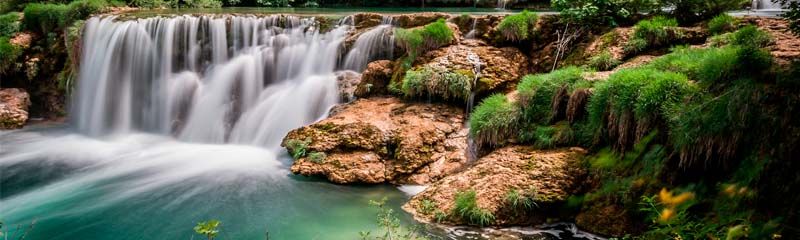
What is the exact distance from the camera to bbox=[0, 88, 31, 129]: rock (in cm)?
1131

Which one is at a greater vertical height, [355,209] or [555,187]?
[555,187]

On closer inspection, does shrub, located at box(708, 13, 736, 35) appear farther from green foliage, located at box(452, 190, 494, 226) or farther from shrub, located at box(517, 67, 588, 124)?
green foliage, located at box(452, 190, 494, 226)

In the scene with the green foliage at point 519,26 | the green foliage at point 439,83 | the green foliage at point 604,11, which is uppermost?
the green foliage at point 604,11

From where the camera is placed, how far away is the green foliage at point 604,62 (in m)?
7.03

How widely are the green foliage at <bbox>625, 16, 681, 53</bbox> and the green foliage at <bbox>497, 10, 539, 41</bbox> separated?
5.94 ft

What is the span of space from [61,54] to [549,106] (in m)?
12.9

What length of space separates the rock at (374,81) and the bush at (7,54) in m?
9.90

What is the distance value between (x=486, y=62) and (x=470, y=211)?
11.7 ft

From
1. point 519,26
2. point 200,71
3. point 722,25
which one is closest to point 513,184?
point 519,26

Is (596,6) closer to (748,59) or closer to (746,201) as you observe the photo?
(748,59)

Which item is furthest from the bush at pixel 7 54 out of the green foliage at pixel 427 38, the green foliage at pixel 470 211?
the green foliage at pixel 470 211

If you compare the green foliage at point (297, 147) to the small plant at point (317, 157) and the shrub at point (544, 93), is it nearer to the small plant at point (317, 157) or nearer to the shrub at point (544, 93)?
the small plant at point (317, 157)

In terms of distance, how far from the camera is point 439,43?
870 centimetres

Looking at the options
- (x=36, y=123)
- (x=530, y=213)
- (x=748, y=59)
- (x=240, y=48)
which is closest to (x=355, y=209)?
(x=530, y=213)
